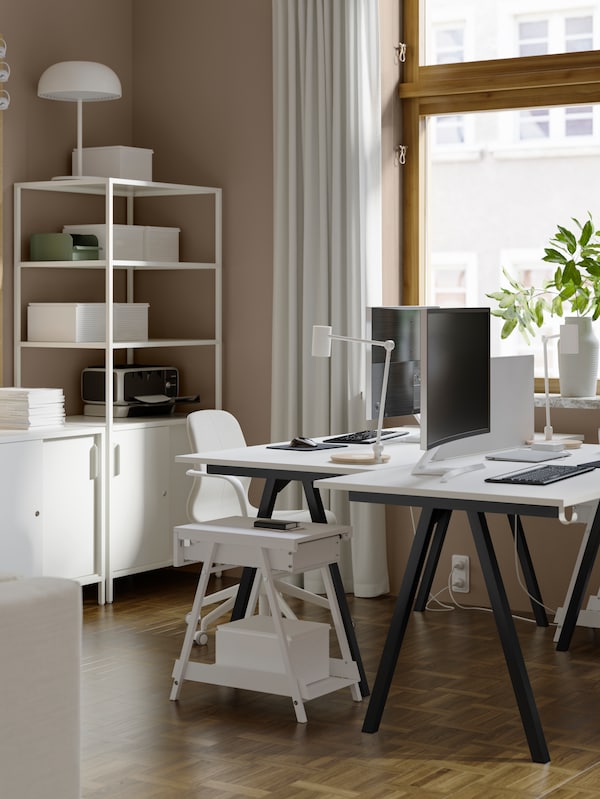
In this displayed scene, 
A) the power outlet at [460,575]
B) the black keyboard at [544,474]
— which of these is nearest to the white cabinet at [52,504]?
the power outlet at [460,575]

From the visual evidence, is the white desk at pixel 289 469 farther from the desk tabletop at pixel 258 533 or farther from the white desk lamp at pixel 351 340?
the desk tabletop at pixel 258 533

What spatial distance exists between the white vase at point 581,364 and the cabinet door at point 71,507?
195 centimetres

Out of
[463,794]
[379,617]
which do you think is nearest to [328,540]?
[463,794]

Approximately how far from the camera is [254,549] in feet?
12.6

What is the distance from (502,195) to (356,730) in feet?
8.94

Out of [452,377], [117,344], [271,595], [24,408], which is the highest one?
[117,344]

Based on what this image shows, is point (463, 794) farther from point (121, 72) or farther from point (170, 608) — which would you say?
point (121, 72)

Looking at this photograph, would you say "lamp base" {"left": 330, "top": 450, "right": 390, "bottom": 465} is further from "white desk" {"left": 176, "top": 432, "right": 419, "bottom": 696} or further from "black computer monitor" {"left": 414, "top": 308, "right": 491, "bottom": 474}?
"black computer monitor" {"left": 414, "top": 308, "right": 491, "bottom": 474}

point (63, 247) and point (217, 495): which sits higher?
point (63, 247)

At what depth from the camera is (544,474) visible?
3799 mm

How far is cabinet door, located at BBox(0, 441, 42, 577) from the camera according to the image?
4.89m

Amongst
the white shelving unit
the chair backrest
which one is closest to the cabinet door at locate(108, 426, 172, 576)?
the white shelving unit

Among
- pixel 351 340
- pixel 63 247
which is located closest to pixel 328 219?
pixel 63 247

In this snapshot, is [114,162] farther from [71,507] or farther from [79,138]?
[71,507]
